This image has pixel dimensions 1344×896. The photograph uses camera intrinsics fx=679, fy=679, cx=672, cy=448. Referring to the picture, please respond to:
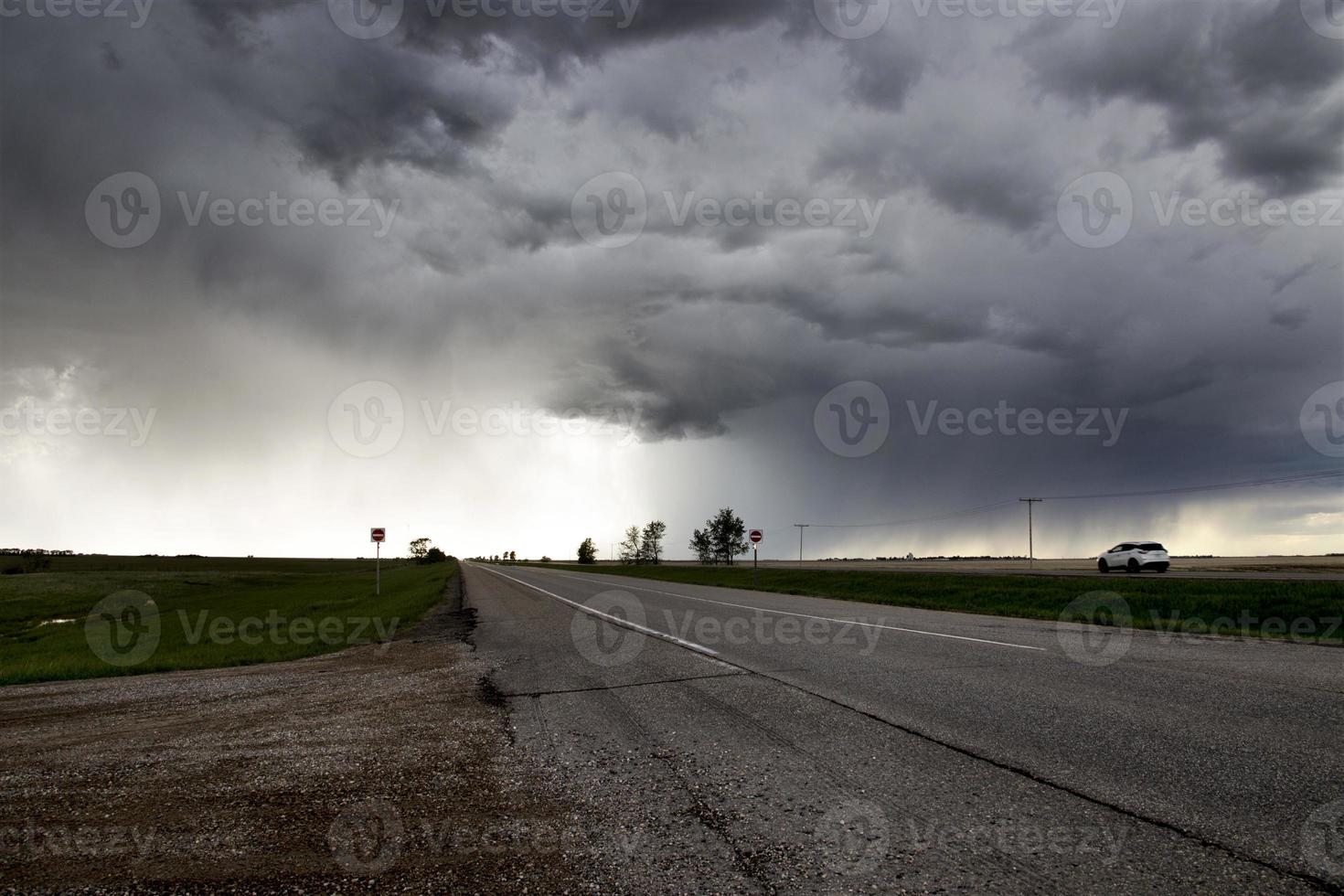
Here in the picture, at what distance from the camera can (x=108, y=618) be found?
30.8 metres

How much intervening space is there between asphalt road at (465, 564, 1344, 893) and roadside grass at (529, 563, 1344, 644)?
4973mm

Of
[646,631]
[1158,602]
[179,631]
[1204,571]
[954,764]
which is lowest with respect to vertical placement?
[179,631]

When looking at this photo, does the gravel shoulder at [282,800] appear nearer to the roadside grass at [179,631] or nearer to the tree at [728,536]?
the roadside grass at [179,631]

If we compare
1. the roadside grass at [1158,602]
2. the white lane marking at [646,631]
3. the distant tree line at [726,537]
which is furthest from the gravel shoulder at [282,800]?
the distant tree line at [726,537]

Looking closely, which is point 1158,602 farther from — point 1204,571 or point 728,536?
point 728,536

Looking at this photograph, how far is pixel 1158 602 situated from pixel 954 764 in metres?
20.0

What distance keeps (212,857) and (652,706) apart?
3.87 m

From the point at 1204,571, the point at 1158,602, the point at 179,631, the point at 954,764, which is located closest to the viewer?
the point at 954,764

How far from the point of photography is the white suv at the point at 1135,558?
3922 centimetres

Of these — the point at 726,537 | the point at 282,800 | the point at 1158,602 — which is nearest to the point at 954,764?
the point at 282,800

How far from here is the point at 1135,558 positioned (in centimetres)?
3997

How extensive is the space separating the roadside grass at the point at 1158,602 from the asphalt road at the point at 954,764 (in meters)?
4.97

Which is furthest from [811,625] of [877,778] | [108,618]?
[108,618]

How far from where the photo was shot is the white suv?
3922 cm
